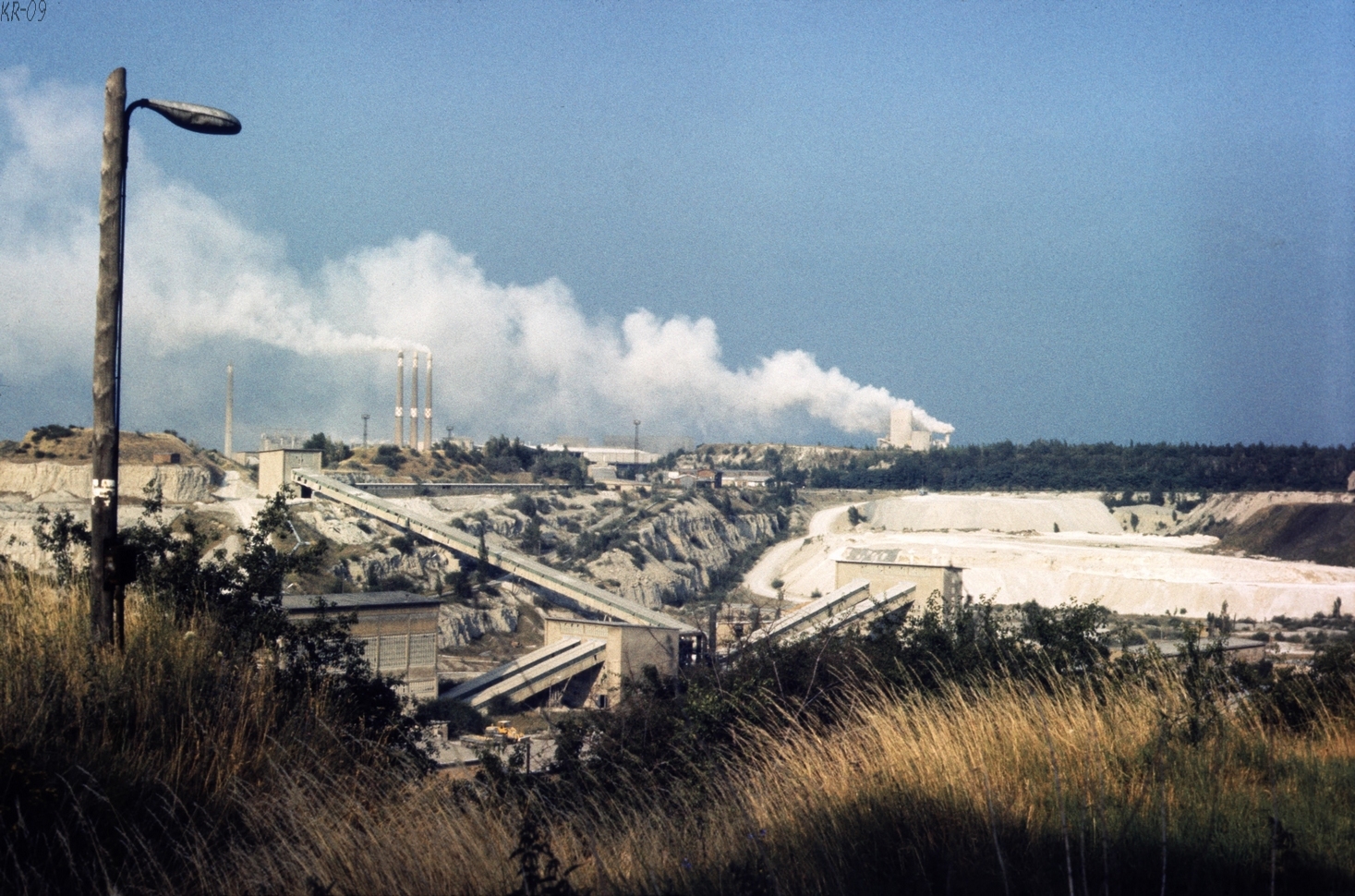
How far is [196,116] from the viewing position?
7.81 metres

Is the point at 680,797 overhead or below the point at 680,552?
overhead

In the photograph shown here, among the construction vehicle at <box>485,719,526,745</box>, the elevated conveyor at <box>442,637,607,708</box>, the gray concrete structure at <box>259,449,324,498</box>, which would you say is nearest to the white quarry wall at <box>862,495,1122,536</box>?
the gray concrete structure at <box>259,449,324,498</box>

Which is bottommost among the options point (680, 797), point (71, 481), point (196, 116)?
point (680, 797)

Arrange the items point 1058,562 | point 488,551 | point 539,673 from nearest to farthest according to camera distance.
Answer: point 539,673
point 488,551
point 1058,562

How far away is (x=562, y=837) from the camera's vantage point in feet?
17.1

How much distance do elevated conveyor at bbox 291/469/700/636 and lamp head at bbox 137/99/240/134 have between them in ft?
116

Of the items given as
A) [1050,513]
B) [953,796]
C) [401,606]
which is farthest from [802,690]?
[1050,513]

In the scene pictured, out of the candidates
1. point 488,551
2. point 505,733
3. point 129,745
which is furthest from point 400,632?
point 129,745

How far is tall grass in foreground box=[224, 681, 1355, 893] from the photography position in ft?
14.6

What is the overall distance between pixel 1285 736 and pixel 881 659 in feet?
21.3

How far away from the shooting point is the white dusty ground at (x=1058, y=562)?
50562 mm

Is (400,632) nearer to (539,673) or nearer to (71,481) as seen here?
(539,673)

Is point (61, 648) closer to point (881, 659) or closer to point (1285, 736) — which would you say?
point (1285, 736)

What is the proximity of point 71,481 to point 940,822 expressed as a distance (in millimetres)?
65929
